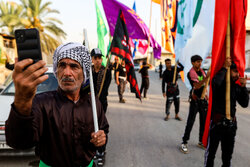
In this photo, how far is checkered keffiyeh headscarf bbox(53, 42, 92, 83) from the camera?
1.37m

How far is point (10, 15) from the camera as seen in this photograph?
546 inches

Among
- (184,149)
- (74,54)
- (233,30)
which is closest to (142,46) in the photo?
(184,149)

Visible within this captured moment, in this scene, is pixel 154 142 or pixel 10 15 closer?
pixel 154 142

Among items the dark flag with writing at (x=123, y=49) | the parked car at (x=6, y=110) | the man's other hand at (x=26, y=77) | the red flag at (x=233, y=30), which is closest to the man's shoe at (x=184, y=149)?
the red flag at (x=233, y=30)

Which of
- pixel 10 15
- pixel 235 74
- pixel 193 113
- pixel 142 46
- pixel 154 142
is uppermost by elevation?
pixel 10 15

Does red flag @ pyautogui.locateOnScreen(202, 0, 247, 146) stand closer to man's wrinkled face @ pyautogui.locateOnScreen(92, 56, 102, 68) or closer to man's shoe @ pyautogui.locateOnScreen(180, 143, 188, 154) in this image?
man's shoe @ pyautogui.locateOnScreen(180, 143, 188, 154)

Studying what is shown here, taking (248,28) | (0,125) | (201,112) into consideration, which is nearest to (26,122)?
(0,125)

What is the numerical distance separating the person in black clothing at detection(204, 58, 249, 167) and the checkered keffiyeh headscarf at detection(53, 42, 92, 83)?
182 centimetres

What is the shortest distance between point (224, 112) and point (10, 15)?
54.6ft

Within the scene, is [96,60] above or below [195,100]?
above

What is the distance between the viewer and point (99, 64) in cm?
353

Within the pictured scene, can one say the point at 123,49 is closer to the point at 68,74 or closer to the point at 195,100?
the point at 195,100

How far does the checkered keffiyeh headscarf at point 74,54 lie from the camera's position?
137 centimetres

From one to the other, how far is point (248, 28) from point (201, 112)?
22700mm
